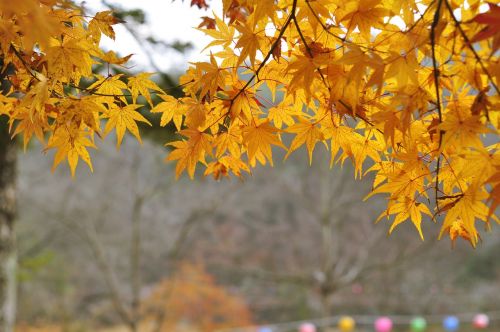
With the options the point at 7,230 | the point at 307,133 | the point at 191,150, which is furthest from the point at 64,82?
the point at 7,230

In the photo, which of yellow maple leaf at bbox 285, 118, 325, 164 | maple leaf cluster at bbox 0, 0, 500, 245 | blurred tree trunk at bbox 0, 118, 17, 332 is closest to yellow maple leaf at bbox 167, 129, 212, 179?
maple leaf cluster at bbox 0, 0, 500, 245

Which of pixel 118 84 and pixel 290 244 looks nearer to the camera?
pixel 118 84

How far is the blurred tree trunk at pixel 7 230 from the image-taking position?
7.91 ft

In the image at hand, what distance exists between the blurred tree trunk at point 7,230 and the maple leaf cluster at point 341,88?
1898 mm

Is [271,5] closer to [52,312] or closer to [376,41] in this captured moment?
[376,41]

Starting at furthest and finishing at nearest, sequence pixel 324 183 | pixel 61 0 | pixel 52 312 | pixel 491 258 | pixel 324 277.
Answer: pixel 491 258
pixel 52 312
pixel 324 183
pixel 324 277
pixel 61 0

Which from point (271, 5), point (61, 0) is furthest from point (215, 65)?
point (61, 0)

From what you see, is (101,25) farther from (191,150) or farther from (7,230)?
(7,230)

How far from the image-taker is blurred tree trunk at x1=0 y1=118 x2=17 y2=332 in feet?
7.91

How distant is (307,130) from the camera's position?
709 millimetres

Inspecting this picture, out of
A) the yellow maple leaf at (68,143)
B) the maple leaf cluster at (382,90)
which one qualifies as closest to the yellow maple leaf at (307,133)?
the maple leaf cluster at (382,90)

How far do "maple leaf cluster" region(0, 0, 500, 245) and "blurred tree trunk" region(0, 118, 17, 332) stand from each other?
1.90m

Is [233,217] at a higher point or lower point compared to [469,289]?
higher

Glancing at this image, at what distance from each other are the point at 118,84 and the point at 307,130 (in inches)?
11.1
